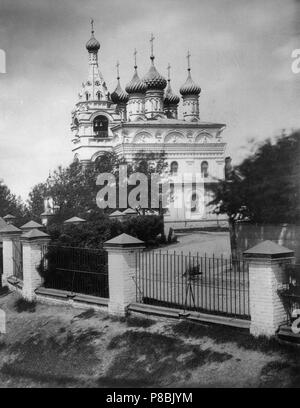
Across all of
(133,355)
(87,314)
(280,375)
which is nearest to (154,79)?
(87,314)

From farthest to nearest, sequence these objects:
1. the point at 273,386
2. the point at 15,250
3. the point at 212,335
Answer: the point at 15,250, the point at 212,335, the point at 273,386

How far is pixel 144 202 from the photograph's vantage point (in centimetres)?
2869

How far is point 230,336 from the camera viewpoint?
804 cm

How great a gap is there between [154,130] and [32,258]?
1106 inches

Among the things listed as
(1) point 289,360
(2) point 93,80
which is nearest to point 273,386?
(1) point 289,360

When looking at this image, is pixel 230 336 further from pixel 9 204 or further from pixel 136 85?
pixel 136 85

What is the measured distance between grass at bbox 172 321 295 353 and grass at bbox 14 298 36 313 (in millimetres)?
4330

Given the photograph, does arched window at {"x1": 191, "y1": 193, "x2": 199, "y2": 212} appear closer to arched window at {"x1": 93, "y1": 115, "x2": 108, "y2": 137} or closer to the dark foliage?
arched window at {"x1": 93, "y1": 115, "x2": 108, "y2": 137}

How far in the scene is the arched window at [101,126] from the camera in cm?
4538

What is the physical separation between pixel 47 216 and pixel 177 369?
16618 mm

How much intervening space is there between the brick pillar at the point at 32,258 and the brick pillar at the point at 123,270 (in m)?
3.00

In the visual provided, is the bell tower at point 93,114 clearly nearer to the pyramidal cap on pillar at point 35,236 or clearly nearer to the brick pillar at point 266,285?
the pyramidal cap on pillar at point 35,236

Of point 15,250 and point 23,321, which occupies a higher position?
point 15,250
